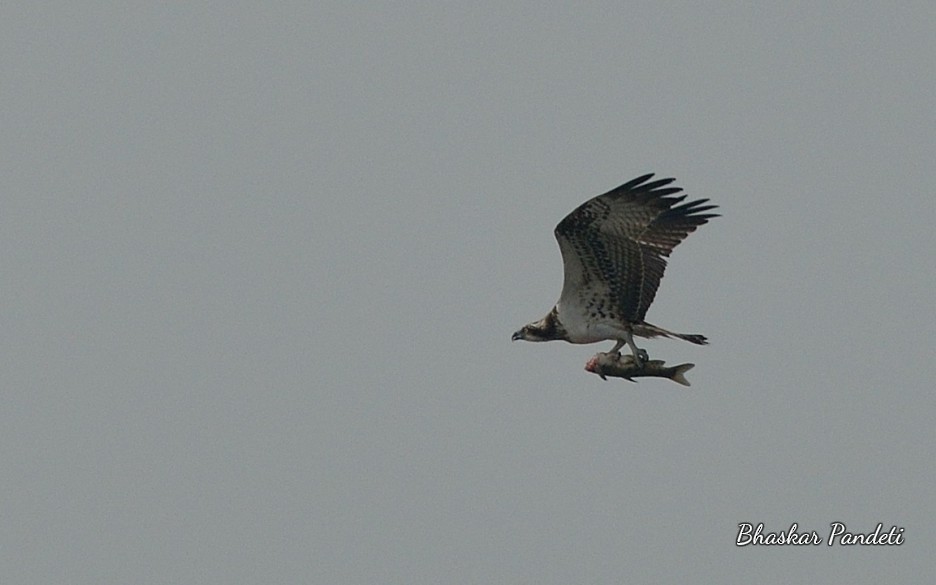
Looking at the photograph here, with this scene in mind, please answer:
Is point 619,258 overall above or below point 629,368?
above

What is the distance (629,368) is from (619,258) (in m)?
1.15

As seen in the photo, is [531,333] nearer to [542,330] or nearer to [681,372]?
[542,330]

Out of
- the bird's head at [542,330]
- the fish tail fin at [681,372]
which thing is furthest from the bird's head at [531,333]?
the fish tail fin at [681,372]

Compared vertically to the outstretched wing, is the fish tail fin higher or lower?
lower

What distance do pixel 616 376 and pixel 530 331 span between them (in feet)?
5.00

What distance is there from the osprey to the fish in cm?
10

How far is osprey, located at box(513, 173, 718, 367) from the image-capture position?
1892cm

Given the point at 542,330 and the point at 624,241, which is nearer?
the point at 624,241

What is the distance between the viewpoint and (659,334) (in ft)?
62.9

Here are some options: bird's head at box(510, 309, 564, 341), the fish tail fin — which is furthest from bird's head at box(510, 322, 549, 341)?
the fish tail fin

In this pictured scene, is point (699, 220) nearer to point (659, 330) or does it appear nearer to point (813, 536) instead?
point (659, 330)

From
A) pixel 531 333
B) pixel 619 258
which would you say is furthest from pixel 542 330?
pixel 619 258

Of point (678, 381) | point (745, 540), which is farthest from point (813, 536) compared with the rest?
point (678, 381)

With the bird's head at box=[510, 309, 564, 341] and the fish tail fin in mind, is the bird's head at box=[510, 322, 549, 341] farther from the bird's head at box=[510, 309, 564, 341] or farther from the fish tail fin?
the fish tail fin
